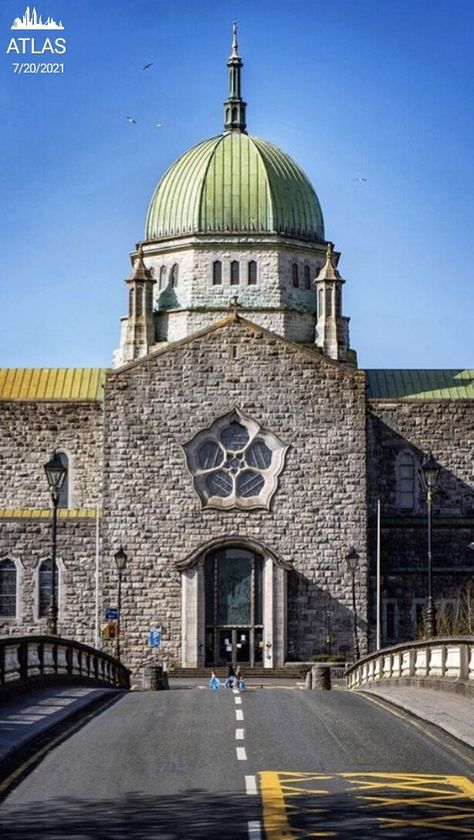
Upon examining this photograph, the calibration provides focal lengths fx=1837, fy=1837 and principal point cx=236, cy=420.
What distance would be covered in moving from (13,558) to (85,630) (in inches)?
155

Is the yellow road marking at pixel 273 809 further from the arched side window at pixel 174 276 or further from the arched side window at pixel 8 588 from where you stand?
the arched side window at pixel 174 276

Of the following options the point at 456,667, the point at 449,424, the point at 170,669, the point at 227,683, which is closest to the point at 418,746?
the point at 456,667

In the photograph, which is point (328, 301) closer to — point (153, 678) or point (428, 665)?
point (153, 678)

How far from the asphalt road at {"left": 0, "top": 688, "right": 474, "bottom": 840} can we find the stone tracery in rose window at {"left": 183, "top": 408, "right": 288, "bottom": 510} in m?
40.1

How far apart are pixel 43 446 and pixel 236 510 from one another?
28.3ft

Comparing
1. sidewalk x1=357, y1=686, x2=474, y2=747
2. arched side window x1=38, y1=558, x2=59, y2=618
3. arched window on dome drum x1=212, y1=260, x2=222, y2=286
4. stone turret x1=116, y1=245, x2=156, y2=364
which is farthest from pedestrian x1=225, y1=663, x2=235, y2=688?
sidewalk x1=357, y1=686, x2=474, y2=747

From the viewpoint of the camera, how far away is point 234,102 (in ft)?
274

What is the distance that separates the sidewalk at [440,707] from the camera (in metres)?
24.8

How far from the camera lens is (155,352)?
225 feet

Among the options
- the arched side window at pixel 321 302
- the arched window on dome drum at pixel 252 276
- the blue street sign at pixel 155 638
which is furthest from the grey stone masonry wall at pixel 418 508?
the arched window on dome drum at pixel 252 276

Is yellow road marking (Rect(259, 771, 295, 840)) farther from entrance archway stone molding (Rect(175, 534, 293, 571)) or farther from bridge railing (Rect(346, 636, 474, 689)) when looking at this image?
entrance archway stone molding (Rect(175, 534, 293, 571))

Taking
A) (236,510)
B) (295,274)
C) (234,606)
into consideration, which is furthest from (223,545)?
(295,274)

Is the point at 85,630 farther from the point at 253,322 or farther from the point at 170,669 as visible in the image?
the point at 253,322

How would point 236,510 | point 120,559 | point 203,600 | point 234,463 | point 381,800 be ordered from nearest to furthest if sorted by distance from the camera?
point 381,800, point 120,559, point 203,600, point 236,510, point 234,463
